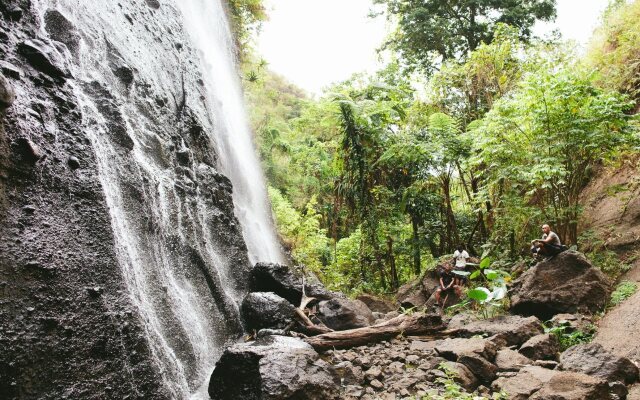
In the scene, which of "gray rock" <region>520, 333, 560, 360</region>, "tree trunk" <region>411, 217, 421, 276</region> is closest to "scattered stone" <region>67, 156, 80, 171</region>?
"gray rock" <region>520, 333, 560, 360</region>

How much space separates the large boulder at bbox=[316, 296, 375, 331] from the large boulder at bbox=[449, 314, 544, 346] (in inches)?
57.9

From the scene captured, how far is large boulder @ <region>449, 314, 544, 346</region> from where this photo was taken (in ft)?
17.5

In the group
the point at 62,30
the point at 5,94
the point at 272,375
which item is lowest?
the point at 272,375

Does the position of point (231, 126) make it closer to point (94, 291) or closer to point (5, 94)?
point (5, 94)

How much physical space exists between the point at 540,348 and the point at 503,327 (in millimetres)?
877

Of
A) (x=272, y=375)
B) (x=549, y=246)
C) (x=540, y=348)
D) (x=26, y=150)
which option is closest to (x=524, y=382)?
(x=540, y=348)

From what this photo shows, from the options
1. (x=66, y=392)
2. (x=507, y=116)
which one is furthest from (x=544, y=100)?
(x=66, y=392)

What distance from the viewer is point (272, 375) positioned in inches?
155

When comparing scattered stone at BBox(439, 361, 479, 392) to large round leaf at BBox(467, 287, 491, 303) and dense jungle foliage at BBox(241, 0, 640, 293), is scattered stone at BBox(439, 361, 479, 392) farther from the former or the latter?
dense jungle foliage at BBox(241, 0, 640, 293)

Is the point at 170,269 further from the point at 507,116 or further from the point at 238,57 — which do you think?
the point at 238,57

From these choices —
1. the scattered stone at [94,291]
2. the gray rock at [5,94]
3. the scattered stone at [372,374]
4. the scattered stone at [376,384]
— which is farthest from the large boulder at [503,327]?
the gray rock at [5,94]

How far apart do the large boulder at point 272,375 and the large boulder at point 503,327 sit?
2.50m

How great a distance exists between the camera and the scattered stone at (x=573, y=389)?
340 centimetres

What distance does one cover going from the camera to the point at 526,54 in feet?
41.0
